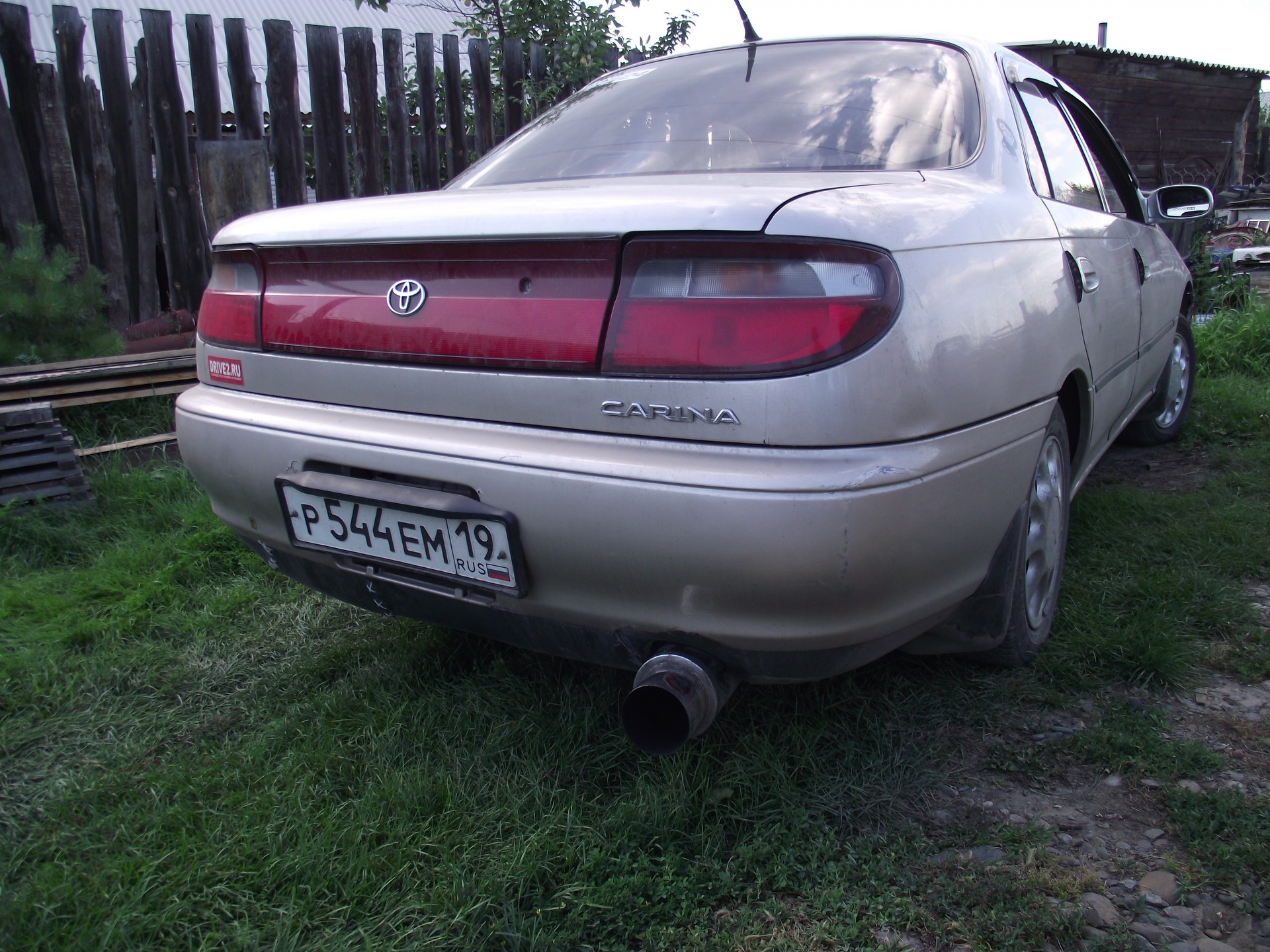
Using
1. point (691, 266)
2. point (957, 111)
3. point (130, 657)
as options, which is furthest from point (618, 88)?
point (130, 657)

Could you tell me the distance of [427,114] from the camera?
525 centimetres

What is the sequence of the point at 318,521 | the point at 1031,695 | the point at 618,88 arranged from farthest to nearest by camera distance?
the point at 618,88, the point at 1031,695, the point at 318,521

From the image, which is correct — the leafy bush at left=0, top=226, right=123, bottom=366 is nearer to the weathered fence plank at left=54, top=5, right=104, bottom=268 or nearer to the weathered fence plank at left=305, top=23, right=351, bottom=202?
the weathered fence plank at left=54, top=5, right=104, bottom=268

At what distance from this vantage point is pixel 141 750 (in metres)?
1.95

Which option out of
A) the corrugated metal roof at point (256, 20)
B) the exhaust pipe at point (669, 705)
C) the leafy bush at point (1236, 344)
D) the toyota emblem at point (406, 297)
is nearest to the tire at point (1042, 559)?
the exhaust pipe at point (669, 705)

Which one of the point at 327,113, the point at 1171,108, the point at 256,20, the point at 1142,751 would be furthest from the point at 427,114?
the point at 1171,108

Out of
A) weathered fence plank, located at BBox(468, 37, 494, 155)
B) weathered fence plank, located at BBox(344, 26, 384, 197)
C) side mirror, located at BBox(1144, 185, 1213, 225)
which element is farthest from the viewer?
weathered fence plank, located at BBox(468, 37, 494, 155)

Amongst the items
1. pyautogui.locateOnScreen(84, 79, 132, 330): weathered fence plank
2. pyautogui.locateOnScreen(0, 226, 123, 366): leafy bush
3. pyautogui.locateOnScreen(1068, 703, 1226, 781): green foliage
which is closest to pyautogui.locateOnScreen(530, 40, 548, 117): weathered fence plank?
pyautogui.locateOnScreen(84, 79, 132, 330): weathered fence plank

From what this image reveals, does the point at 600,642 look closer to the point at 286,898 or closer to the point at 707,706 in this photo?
the point at 707,706

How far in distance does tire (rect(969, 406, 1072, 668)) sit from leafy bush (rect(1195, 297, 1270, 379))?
393 cm

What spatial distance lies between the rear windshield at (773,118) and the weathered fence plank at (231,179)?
7.85 feet

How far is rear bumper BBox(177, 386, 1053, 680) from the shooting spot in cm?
134

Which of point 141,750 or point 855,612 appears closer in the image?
point 855,612

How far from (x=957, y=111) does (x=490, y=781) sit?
1764 millimetres
